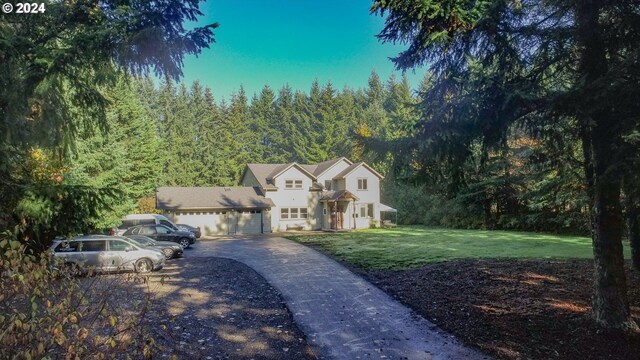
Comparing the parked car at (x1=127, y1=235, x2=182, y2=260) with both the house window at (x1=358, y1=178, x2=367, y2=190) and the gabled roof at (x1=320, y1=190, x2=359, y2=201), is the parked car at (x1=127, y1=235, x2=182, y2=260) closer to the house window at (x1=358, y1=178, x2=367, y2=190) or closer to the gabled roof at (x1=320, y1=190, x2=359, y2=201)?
the gabled roof at (x1=320, y1=190, x2=359, y2=201)

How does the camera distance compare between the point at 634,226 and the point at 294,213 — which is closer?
the point at 634,226

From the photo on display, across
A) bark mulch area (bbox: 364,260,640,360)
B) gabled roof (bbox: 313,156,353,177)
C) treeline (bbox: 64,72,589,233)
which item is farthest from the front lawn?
gabled roof (bbox: 313,156,353,177)

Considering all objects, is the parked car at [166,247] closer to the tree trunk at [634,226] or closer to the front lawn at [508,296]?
the front lawn at [508,296]

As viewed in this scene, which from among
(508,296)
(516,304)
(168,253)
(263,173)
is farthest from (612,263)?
(263,173)

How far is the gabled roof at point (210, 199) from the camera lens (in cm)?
3129

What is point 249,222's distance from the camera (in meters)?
33.2

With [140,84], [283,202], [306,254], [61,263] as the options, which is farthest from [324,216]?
[140,84]

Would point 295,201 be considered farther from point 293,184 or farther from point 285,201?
point 293,184

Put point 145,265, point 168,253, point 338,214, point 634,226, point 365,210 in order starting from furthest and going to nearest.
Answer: point 365,210
point 338,214
point 168,253
point 145,265
point 634,226

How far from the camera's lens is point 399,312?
9344mm

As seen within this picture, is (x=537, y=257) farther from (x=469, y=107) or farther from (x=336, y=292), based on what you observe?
(x=469, y=107)

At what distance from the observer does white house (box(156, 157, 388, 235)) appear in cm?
3216

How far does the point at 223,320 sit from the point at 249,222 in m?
24.8

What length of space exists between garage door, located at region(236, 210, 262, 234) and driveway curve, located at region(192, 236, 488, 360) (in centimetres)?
1795
